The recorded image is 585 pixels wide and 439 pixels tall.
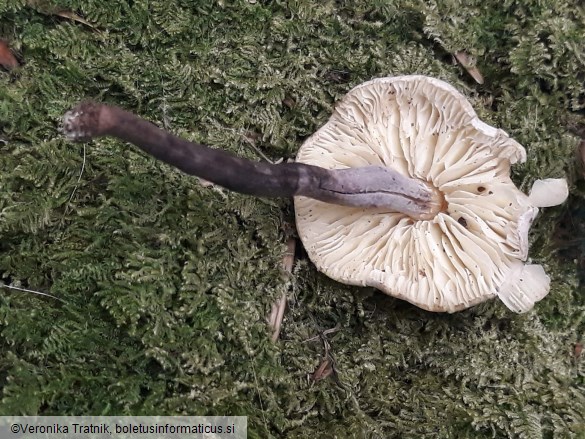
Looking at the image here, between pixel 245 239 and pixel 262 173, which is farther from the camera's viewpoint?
pixel 245 239

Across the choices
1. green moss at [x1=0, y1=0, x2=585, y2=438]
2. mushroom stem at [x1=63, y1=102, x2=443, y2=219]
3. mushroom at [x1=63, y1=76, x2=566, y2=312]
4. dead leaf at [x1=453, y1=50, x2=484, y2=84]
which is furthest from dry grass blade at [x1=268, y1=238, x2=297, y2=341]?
dead leaf at [x1=453, y1=50, x2=484, y2=84]

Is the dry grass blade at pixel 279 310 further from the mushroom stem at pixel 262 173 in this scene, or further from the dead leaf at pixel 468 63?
the dead leaf at pixel 468 63

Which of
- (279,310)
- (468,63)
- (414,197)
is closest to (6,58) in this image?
(279,310)

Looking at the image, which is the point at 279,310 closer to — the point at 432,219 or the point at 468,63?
the point at 432,219

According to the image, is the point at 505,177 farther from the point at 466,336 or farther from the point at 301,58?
the point at 301,58

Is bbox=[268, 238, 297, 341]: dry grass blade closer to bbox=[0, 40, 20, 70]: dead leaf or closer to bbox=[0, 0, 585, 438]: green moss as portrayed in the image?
bbox=[0, 0, 585, 438]: green moss

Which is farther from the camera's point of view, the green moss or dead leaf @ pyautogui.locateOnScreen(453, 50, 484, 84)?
dead leaf @ pyautogui.locateOnScreen(453, 50, 484, 84)

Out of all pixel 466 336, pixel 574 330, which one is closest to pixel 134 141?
pixel 466 336
